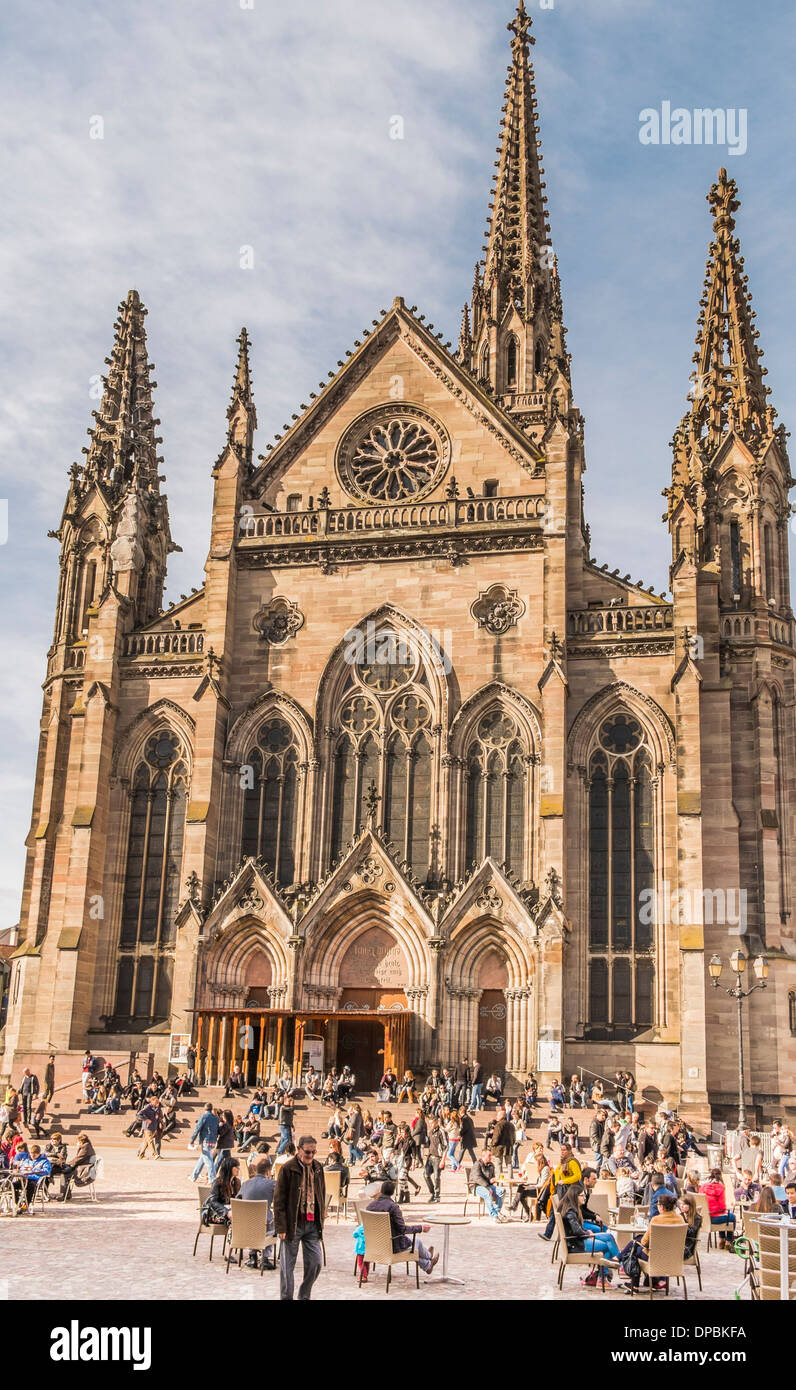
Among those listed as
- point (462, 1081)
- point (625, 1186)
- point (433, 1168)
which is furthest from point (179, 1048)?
point (625, 1186)

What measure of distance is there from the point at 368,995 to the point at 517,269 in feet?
111

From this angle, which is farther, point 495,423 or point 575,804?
point 495,423

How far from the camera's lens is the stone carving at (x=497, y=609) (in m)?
41.0

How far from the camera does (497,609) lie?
41250 millimetres

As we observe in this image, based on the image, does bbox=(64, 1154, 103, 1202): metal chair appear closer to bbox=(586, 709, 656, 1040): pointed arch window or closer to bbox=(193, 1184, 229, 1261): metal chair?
bbox=(193, 1184, 229, 1261): metal chair

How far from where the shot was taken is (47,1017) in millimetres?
40469

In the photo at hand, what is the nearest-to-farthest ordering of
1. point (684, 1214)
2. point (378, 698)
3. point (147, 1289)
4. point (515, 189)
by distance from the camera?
1. point (147, 1289)
2. point (684, 1214)
3. point (378, 698)
4. point (515, 189)

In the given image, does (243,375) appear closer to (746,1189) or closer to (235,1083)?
(235,1083)

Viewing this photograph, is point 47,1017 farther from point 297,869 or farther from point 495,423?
point 495,423

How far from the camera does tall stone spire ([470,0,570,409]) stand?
57.0m

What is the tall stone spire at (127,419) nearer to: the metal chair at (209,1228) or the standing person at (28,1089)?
the standing person at (28,1089)

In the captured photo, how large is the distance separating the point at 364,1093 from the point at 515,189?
135 ft

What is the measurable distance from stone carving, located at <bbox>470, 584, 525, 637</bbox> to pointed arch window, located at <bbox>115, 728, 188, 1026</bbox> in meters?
10.3

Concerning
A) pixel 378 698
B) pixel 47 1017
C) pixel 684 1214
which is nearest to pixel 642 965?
pixel 378 698
